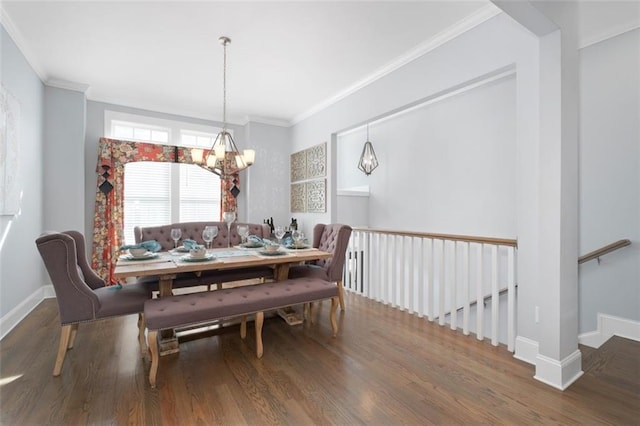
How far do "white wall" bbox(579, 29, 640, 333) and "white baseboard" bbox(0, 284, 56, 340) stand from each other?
5808mm

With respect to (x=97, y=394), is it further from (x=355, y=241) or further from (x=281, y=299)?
(x=355, y=241)

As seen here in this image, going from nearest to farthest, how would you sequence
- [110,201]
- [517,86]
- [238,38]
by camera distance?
[517,86]
[238,38]
[110,201]

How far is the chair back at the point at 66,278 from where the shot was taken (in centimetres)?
195

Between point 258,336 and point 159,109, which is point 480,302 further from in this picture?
point 159,109

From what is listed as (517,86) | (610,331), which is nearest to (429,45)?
(517,86)

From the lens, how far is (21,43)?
9.92 ft

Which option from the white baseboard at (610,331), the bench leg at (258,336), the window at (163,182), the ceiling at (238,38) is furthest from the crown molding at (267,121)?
the white baseboard at (610,331)

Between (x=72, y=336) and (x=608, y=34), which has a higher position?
(x=608, y=34)

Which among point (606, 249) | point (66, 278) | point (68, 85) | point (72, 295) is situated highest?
point (68, 85)

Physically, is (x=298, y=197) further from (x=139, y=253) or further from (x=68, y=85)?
(x=68, y=85)

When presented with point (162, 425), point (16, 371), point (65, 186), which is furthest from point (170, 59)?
point (162, 425)

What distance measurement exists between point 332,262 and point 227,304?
135 cm

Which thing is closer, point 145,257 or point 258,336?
point 258,336

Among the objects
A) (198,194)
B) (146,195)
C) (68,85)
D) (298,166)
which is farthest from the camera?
(298,166)
